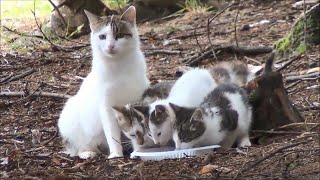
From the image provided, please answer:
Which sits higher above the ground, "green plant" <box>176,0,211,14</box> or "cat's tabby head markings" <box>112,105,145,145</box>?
"green plant" <box>176,0,211,14</box>

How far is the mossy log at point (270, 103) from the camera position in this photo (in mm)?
5188

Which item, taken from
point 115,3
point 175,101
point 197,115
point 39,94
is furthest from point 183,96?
point 115,3

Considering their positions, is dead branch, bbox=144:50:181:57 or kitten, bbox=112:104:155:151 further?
dead branch, bbox=144:50:181:57

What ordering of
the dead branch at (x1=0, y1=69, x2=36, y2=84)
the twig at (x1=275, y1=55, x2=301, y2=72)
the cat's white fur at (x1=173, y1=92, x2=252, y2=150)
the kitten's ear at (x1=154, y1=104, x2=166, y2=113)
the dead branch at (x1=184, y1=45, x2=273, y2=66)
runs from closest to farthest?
1. the kitten's ear at (x1=154, y1=104, x2=166, y2=113)
2. the cat's white fur at (x1=173, y1=92, x2=252, y2=150)
3. the twig at (x1=275, y1=55, x2=301, y2=72)
4. the dead branch at (x1=0, y1=69, x2=36, y2=84)
5. the dead branch at (x1=184, y1=45, x2=273, y2=66)

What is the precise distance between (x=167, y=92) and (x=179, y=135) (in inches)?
22.4

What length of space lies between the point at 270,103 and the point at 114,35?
1.32 m

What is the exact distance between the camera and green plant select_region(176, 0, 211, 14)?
37.8 feet

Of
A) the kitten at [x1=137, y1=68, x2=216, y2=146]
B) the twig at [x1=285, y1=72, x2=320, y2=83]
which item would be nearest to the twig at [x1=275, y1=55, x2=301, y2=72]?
the twig at [x1=285, y1=72, x2=320, y2=83]

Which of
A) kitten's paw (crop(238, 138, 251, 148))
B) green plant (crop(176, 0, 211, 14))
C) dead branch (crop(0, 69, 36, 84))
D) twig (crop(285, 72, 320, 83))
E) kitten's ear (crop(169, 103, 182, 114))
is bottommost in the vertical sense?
kitten's paw (crop(238, 138, 251, 148))

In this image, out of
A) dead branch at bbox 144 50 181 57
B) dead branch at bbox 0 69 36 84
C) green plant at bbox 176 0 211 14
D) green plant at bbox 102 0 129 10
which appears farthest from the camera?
green plant at bbox 176 0 211 14

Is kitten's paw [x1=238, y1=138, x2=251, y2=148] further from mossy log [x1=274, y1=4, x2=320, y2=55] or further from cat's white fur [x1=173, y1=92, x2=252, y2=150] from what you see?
mossy log [x1=274, y1=4, x2=320, y2=55]

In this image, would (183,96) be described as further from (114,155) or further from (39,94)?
(39,94)

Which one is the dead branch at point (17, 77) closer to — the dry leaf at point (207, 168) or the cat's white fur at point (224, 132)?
the cat's white fur at point (224, 132)

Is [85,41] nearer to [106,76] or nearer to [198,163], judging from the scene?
[106,76]
